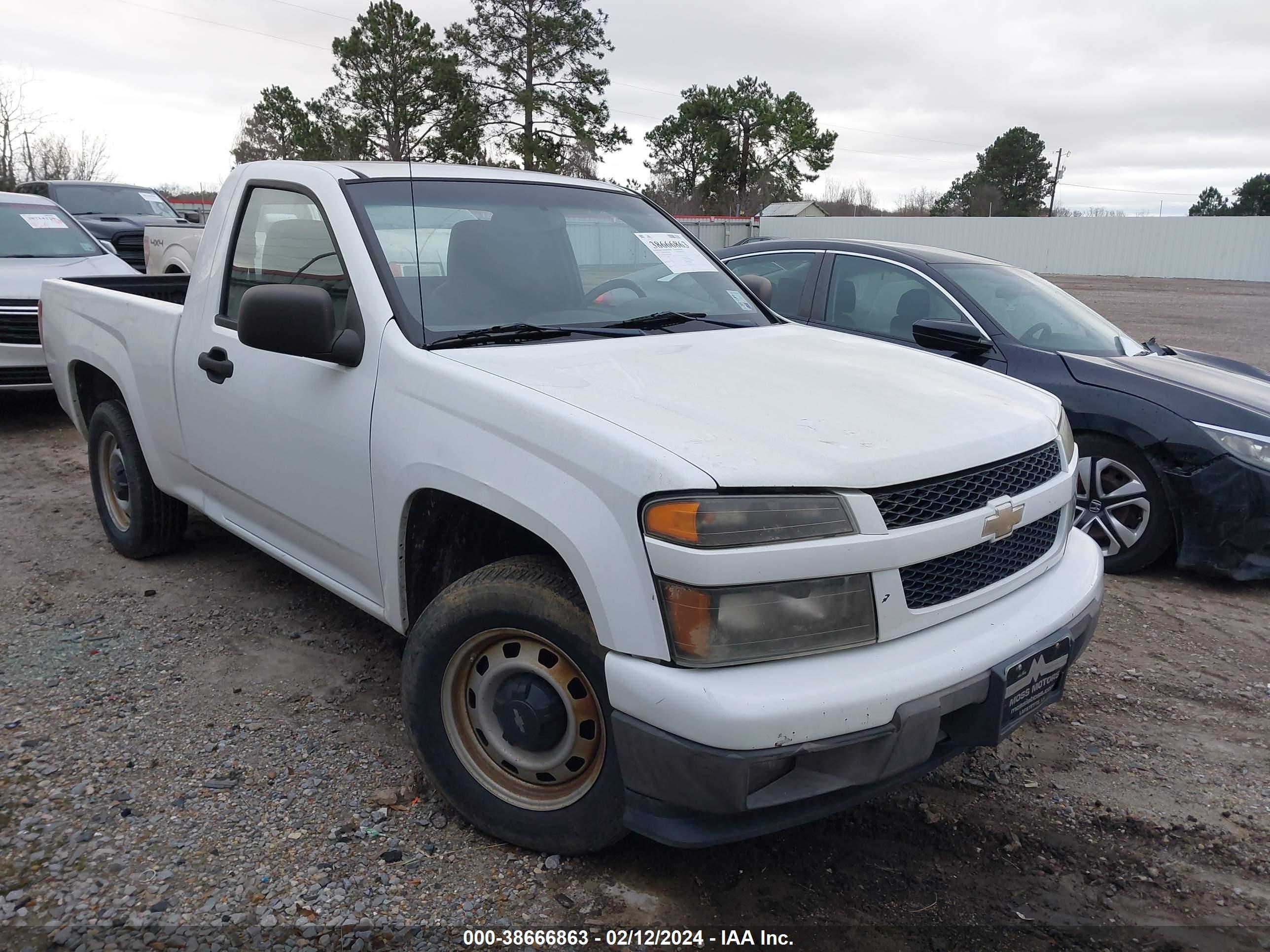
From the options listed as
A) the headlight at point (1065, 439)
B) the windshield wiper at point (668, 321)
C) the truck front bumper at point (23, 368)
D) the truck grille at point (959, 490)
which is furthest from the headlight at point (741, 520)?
the truck front bumper at point (23, 368)

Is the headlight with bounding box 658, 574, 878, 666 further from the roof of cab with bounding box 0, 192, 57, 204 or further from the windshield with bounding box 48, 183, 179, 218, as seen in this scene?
the windshield with bounding box 48, 183, 179, 218

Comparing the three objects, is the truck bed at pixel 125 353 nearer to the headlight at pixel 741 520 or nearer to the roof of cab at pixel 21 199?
the headlight at pixel 741 520

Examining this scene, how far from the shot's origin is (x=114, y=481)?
15.8 ft

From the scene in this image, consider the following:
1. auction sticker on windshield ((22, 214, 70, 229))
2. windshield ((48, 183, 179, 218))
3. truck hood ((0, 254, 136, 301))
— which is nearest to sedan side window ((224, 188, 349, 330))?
truck hood ((0, 254, 136, 301))

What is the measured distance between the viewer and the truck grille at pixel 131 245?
14.0 m

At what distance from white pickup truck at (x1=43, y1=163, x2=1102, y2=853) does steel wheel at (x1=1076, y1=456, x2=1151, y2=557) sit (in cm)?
202

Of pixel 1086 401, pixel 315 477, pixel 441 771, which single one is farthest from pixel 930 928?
pixel 1086 401

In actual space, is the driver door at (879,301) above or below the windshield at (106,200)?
below

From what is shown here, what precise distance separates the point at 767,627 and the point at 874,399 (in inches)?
33.0

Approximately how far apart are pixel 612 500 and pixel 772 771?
674 millimetres

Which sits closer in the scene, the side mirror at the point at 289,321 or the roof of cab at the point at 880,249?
the side mirror at the point at 289,321

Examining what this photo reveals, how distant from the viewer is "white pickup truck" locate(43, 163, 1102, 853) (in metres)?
2.08

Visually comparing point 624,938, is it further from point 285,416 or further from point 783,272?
point 783,272

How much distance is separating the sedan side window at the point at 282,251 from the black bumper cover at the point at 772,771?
1764 millimetres
